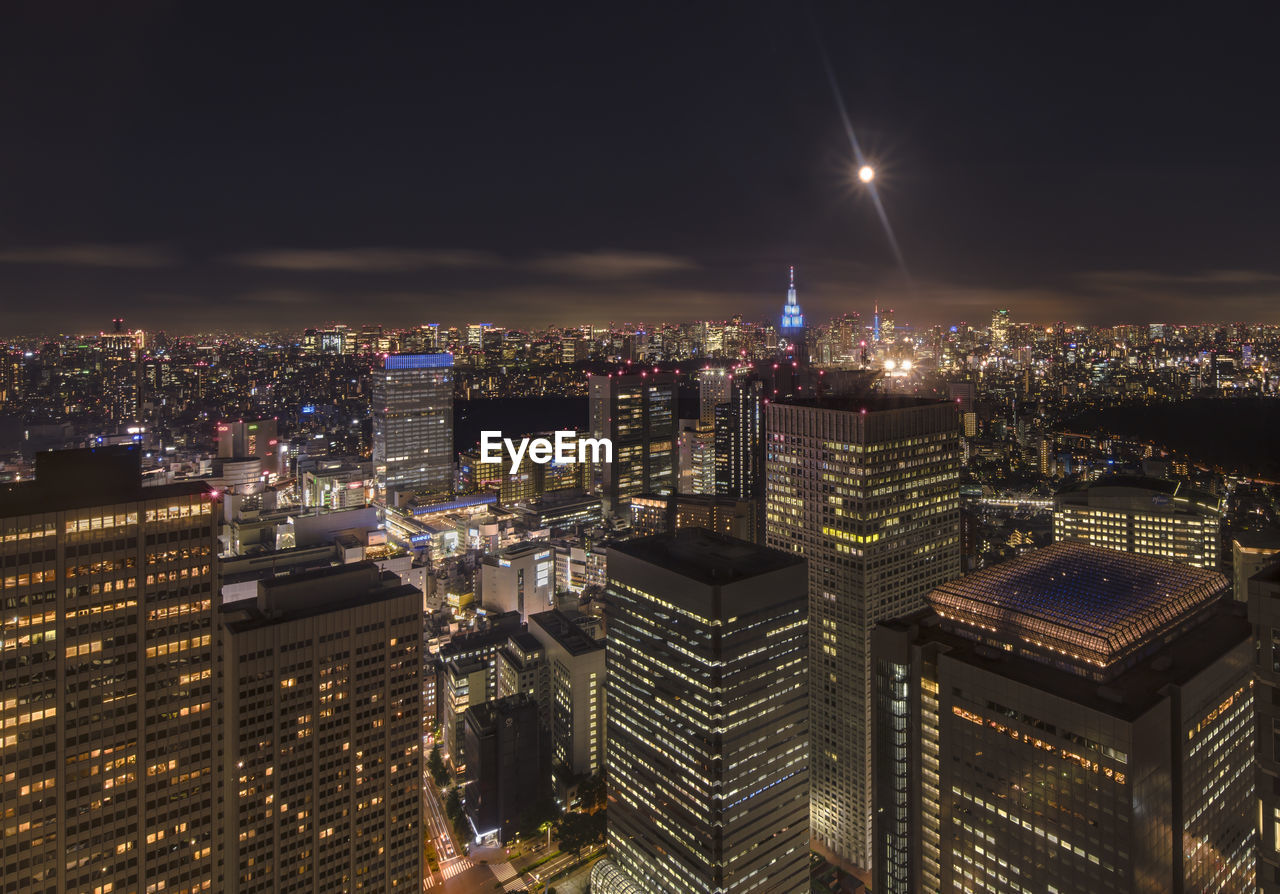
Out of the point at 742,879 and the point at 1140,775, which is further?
the point at 742,879

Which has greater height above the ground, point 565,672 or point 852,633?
point 852,633

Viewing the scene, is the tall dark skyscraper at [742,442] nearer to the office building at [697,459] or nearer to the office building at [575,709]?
the office building at [697,459]

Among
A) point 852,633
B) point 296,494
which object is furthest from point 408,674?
point 296,494

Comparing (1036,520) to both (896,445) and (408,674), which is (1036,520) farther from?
(408,674)

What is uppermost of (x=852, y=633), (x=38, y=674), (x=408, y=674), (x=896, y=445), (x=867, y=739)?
(x=896, y=445)

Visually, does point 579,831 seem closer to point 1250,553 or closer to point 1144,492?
point 1250,553

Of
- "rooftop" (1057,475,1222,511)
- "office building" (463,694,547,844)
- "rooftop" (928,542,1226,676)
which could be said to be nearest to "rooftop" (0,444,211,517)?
"office building" (463,694,547,844)
